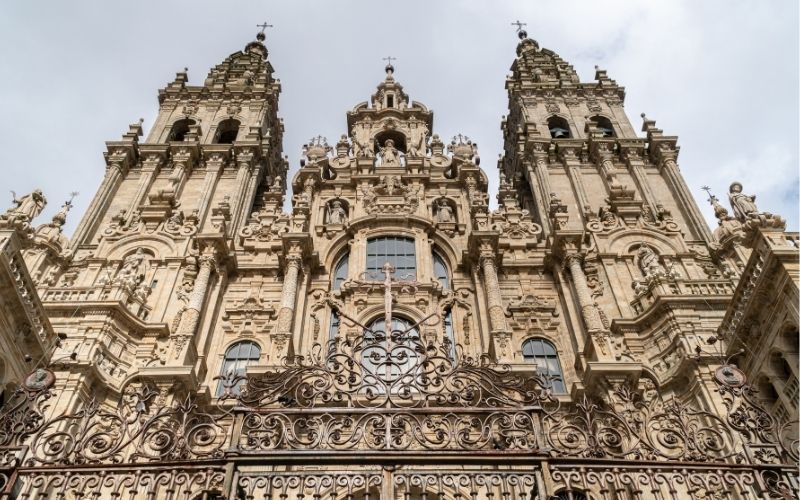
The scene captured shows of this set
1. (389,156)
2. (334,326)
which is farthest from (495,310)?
(389,156)

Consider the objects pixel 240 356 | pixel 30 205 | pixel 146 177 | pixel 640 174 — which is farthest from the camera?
pixel 146 177

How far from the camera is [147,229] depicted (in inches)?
749

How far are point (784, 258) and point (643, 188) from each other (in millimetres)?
10160

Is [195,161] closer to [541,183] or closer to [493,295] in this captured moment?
[541,183]

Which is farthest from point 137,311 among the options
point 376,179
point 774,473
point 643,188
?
point 643,188

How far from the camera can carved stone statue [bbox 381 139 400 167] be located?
2256cm

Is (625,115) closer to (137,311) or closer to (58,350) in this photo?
(137,311)

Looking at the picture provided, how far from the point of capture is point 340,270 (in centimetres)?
1905

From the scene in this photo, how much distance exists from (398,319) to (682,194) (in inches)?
397

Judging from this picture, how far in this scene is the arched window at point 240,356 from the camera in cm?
1571

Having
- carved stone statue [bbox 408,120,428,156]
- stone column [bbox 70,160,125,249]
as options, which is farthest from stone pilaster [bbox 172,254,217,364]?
carved stone statue [bbox 408,120,428,156]

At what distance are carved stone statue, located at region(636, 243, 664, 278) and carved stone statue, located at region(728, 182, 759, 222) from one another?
2.67 meters

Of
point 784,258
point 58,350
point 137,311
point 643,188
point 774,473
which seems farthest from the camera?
point 643,188

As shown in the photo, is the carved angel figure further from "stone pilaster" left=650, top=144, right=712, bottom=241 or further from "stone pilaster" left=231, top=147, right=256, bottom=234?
"stone pilaster" left=650, top=144, right=712, bottom=241
